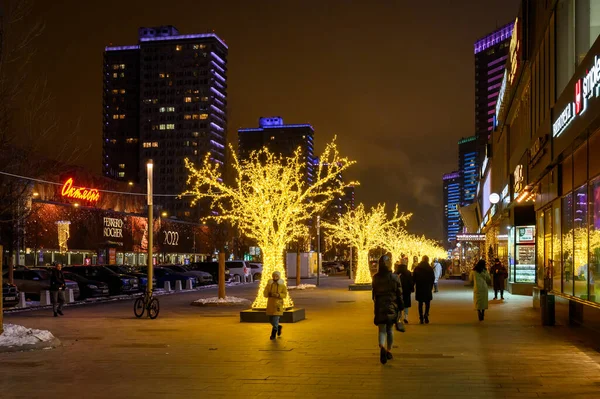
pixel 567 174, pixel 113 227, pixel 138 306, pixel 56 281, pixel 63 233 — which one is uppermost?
pixel 567 174

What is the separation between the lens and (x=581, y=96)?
13.9 meters

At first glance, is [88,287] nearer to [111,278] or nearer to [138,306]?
[111,278]

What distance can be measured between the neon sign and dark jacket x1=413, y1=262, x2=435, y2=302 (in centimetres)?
3432

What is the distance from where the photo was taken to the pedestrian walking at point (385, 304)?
11461 millimetres

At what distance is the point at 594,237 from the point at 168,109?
17802cm

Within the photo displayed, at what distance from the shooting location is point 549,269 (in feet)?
63.8

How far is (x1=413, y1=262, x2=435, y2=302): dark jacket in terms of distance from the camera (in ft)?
60.3

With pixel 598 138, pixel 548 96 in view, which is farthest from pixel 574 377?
pixel 548 96

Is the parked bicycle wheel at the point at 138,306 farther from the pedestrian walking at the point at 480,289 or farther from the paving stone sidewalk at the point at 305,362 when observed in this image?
the pedestrian walking at the point at 480,289

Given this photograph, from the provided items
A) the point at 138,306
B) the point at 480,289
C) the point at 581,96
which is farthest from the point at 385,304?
the point at 138,306

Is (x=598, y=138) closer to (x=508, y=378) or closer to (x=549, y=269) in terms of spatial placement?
(x=508, y=378)

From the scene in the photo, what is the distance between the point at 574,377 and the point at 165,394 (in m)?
5.82

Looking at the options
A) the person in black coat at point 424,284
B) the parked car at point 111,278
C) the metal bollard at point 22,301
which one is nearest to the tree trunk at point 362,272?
the parked car at point 111,278

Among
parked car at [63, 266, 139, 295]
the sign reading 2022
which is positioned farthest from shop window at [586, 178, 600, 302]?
the sign reading 2022
